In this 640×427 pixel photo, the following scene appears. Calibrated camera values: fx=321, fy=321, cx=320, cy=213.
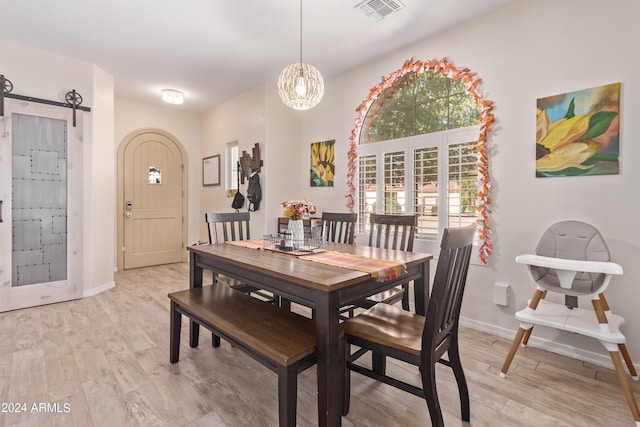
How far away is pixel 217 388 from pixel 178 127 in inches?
194

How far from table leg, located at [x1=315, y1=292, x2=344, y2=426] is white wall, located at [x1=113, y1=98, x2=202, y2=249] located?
15.8ft

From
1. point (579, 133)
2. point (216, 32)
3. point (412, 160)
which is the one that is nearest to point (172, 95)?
point (216, 32)

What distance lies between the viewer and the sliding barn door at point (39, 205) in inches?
130

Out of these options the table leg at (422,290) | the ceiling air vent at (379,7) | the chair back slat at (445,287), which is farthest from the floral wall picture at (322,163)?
the chair back slat at (445,287)

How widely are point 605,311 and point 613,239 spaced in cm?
53

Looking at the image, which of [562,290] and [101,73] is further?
[101,73]

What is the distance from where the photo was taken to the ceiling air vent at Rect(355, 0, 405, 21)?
8.64ft

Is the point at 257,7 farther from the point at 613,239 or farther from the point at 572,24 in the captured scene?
the point at 613,239

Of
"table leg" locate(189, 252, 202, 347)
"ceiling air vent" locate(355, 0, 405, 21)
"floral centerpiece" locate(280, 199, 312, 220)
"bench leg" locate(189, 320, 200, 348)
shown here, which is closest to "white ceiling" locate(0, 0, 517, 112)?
"ceiling air vent" locate(355, 0, 405, 21)

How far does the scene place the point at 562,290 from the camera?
80.4 inches

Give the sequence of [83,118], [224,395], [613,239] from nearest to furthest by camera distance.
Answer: [224,395]
[613,239]
[83,118]

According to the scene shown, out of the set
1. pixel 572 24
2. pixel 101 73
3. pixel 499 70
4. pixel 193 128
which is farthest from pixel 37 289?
pixel 572 24

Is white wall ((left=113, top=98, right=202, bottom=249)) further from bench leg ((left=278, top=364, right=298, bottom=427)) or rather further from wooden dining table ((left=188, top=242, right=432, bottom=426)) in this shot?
bench leg ((left=278, top=364, right=298, bottom=427))

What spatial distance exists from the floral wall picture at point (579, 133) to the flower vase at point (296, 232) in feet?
6.32
